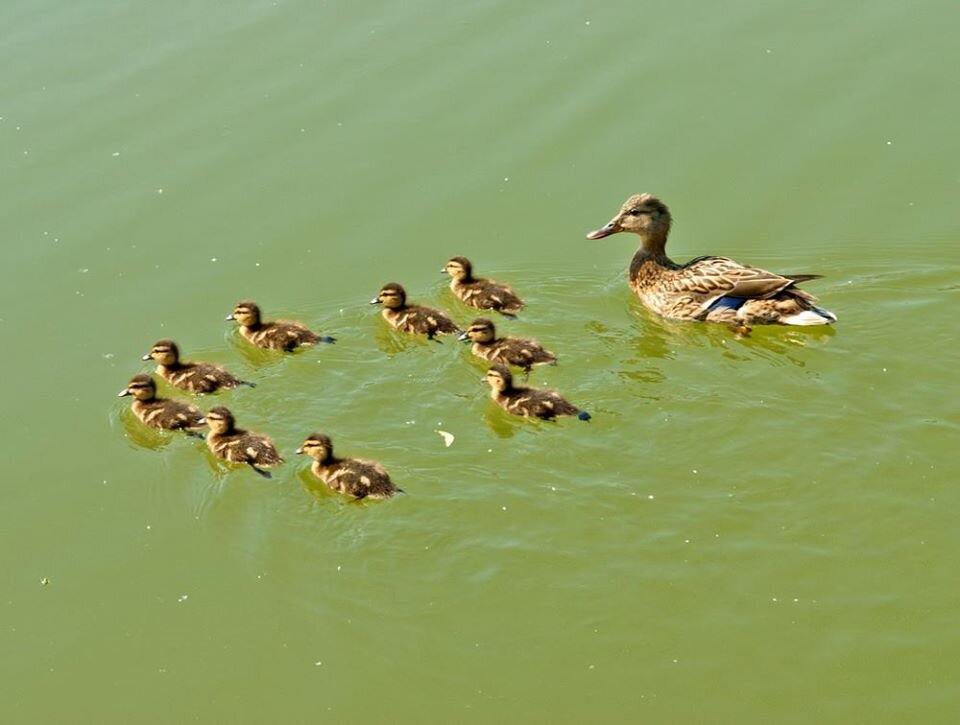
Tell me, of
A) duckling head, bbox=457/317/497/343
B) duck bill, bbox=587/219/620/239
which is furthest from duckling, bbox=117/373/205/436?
duck bill, bbox=587/219/620/239

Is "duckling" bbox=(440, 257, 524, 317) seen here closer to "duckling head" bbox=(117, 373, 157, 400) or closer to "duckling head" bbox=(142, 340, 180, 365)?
"duckling head" bbox=(142, 340, 180, 365)

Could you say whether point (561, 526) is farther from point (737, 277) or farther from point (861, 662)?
point (737, 277)

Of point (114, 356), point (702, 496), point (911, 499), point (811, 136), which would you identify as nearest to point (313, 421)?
point (114, 356)

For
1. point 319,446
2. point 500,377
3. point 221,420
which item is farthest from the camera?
point 500,377

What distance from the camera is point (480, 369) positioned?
A: 785 cm

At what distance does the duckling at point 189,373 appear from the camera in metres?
7.89

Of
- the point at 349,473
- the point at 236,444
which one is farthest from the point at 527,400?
the point at 236,444

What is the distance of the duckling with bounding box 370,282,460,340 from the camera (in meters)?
8.08

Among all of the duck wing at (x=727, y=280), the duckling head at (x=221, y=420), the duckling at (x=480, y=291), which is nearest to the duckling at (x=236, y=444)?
the duckling head at (x=221, y=420)

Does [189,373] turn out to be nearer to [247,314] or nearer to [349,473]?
[247,314]

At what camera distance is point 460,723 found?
18.2ft

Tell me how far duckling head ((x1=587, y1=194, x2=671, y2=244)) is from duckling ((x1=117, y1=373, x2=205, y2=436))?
2592 mm

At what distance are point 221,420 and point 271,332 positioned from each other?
94 centimetres

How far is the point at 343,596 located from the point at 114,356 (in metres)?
2.75
